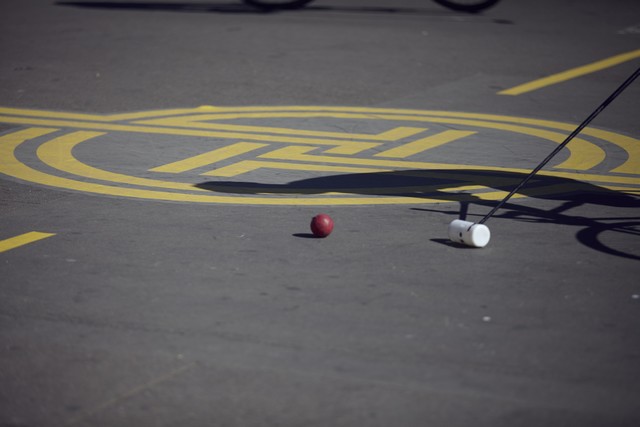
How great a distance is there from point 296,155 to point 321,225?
2511mm

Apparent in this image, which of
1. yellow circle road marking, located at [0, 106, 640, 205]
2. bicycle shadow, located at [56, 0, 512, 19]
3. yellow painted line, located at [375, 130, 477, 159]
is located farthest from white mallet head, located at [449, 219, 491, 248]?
bicycle shadow, located at [56, 0, 512, 19]

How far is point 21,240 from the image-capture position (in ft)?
21.2

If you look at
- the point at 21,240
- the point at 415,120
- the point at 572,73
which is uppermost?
the point at 572,73

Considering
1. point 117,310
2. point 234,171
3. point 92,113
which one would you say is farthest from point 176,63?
point 117,310

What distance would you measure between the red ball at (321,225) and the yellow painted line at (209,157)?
2.08 metres

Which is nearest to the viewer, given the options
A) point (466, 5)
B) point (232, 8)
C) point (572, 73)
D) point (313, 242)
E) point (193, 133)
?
point (313, 242)

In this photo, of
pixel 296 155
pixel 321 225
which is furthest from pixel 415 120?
pixel 321 225

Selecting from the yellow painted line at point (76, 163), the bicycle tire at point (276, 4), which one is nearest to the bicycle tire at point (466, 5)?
the bicycle tire at point (276, 4)

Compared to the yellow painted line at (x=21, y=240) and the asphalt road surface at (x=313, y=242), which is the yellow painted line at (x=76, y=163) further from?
the yellow painted line at (x=21, y=240)

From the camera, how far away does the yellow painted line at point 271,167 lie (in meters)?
8.30

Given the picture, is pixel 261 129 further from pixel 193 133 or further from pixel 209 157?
pixel 209 157

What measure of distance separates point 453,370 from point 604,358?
0.63 meters

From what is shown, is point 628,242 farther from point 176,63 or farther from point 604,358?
point 176,63

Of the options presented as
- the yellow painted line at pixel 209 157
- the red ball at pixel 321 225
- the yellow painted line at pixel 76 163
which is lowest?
the yellow painted line at pixel 76 163
